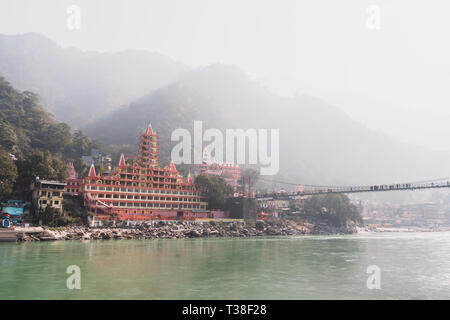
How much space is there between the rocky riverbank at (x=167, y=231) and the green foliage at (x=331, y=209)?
13809mm

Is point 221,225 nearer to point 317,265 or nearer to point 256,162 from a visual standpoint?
point 317,265

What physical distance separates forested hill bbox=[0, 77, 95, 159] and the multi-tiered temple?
1731 cm

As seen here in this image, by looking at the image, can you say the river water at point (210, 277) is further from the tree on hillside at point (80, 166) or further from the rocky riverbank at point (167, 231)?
the tree on hillside at point (80, 166)

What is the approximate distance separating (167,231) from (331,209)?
58072mm

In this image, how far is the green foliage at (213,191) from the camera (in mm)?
73750

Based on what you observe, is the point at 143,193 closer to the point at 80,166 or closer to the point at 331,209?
the point at 80,166

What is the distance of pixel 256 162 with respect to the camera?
165 meters

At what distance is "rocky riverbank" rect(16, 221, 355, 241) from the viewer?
43.2 meters

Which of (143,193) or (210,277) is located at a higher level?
(143,193)

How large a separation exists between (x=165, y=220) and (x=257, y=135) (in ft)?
455

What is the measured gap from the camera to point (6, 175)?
46.6 meters

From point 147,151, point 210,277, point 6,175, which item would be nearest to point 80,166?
point 147,151

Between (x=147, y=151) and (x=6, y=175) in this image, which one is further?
(x=147, y=151)

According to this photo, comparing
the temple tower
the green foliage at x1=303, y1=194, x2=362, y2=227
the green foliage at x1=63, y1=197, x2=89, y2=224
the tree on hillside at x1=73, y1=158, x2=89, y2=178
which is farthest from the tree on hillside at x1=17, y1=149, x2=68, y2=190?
the green foliage at x1=303, y1=194, x2=362, y2=227
